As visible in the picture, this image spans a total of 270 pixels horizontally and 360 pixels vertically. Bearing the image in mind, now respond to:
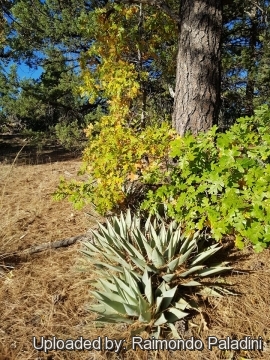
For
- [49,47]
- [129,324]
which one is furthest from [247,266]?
[49,47]

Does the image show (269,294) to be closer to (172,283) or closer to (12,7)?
(172,283)

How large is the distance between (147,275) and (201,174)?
1133 mm

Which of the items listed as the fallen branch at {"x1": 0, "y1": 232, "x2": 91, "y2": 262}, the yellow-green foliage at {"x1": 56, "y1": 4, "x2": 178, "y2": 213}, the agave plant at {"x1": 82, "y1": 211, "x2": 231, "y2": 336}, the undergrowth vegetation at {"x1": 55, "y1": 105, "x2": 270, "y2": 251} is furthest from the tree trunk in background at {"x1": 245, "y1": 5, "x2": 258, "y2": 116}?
the fallen branch at {"x1": 0, "y1": 232, "x2": 91, "y2": 262}

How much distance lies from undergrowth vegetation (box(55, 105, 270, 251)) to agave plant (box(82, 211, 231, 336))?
0.96 feet

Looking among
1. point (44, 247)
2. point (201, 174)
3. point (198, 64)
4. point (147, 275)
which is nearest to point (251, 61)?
point (198, 64)

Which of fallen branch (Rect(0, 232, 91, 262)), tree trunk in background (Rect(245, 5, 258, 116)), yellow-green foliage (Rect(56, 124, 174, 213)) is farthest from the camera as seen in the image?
tree trunk in background (Rect(245, 5, 258, 116))

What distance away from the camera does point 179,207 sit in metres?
2.86

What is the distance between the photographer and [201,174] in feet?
9.39

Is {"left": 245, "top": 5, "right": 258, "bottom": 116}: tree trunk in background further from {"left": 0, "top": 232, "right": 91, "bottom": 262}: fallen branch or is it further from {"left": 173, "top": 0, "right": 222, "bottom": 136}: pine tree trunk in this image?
{"left": 0, "top": 232, "right": 91, "bottom": 262}: fallen branch

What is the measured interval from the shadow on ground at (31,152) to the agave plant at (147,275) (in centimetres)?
695

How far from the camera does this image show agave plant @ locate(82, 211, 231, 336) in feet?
7.17

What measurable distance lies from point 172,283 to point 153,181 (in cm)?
108

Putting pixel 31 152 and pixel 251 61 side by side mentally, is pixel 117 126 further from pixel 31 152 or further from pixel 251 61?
pixel 31 152

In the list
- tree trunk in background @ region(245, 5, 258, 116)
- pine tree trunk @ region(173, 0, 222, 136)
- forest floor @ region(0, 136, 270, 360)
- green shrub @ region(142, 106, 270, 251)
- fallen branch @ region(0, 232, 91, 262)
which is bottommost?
forest floor @ region(0, 136, 270, 360)
